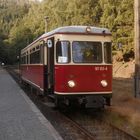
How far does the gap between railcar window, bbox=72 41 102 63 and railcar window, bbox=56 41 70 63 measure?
0.20 meters

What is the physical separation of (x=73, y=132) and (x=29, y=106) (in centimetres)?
552

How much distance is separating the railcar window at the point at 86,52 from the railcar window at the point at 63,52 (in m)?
0.20

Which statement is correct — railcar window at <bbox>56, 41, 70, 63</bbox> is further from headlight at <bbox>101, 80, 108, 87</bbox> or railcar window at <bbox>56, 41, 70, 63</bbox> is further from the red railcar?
headlight at <bbox>101, 80, 108, 87</bbox>

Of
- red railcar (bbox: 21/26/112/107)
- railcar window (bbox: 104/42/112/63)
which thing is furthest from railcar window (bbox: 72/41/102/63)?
railcar window (bbox: 104/42/112/63)

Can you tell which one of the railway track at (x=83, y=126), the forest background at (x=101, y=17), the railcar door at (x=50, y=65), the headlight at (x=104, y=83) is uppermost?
the forest background at (x=101, y=17)

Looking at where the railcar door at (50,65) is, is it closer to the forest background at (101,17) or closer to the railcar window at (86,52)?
the railcar window at (86,52)

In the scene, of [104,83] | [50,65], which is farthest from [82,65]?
[50,65]

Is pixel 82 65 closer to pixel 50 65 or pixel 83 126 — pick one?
pixel 50 65

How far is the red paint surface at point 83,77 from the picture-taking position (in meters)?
15.5

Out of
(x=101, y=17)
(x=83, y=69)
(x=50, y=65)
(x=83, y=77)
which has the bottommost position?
(x=83, y=77)

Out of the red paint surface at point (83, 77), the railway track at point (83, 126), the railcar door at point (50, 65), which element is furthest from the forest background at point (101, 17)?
the red paint surface at point (83, 77)

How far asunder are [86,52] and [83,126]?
2.79m

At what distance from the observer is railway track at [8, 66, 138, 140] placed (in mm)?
12147

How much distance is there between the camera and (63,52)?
15.7 metres
